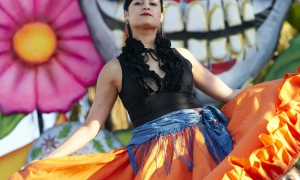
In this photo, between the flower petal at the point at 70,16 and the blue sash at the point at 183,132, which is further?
the flower petal at the point at 70,16

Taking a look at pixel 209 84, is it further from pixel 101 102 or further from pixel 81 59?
pixel 81 59

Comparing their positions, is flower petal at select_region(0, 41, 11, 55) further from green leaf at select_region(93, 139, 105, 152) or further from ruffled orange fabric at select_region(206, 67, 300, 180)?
ruffled orange fabric at select_region(206, 67, 300, 180)

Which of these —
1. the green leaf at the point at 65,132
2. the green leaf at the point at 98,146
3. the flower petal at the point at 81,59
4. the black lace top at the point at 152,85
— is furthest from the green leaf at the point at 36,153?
the black lace top at the point at 152,85

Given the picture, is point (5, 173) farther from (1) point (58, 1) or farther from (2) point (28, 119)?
(1) point (58, 1)

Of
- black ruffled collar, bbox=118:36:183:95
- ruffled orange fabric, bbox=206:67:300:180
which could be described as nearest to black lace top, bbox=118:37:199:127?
black ruffled collar, bbox=118:36:183:95

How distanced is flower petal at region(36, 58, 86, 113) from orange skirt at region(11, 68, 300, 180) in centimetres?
121

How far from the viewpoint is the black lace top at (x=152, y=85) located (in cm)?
239

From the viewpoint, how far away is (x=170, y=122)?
2.33 meters

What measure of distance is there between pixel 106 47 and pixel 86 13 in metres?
0.25

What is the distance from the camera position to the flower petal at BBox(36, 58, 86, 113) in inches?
137

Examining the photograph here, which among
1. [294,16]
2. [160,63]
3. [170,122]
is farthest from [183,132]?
[294,16]

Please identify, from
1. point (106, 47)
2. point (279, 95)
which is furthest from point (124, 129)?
point (279, 95)

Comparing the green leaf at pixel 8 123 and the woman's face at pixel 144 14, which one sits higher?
the woman's face at pixel 144 14

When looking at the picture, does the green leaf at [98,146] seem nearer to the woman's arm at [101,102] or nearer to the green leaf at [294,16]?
the woman's arm at [101,102]
